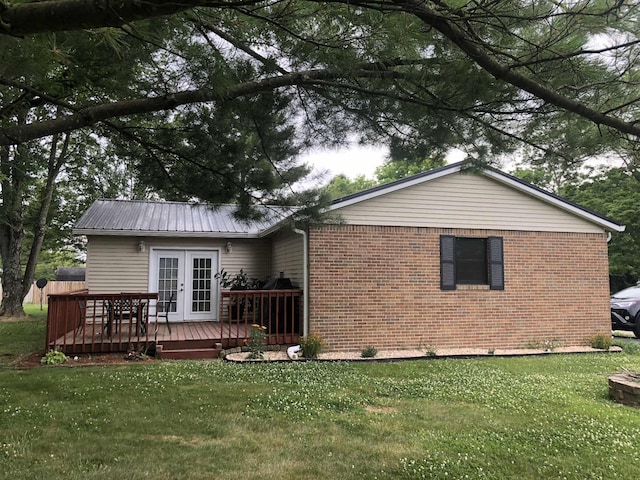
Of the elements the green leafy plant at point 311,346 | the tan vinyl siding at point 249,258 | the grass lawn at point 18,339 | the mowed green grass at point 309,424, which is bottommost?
the mowed green grass at point 309,424

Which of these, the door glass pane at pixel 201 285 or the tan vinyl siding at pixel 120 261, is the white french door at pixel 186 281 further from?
the tan vinyl siding at pixel 120 261

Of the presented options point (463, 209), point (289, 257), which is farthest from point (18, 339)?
point (463, 209)

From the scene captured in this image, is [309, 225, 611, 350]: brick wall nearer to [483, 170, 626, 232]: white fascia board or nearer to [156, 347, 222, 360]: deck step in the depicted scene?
[483, 170, 626, 232]: white fascia board

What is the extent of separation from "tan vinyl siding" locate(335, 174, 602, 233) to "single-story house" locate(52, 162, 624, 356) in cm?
2

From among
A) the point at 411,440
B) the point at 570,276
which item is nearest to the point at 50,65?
the point at 411,440

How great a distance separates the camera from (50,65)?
12.4ft

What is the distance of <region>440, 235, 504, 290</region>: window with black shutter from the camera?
9.63m

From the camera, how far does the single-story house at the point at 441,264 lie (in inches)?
355

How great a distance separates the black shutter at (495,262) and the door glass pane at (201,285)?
271 inches

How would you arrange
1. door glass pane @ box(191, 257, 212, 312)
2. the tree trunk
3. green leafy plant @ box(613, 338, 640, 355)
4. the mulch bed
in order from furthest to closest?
1. the tree trunk
2. door glass pane @ box(191, 257, 212, 312)
3. green leafy plant @ box(613, 338, 640, 355)
4. the mulch bed

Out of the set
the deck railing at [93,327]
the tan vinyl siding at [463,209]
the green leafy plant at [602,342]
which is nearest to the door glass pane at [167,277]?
the deck railing at [93,327]

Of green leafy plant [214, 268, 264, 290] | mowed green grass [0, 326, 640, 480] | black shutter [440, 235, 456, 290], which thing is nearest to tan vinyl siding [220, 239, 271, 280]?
green leafy plant [214, 268, 264, 290]

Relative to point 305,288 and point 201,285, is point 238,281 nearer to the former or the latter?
point 201,285

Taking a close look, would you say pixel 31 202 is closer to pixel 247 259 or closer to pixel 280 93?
pixel 247 259
